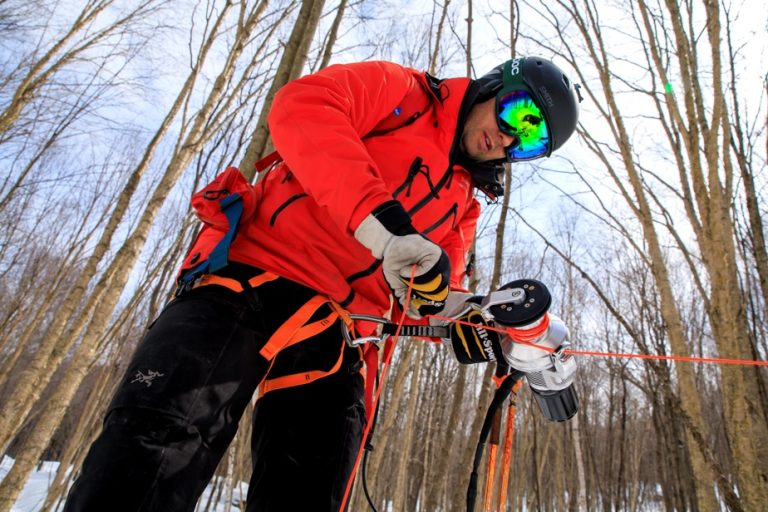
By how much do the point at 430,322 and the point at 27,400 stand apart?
18.7 feet

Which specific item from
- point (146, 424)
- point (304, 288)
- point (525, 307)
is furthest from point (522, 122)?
point (146, 424)

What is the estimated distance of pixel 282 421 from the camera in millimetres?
1444

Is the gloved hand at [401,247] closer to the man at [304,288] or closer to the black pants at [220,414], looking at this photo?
the man at [304,288]

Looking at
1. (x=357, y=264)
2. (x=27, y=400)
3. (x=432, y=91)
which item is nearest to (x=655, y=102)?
(x=432, y=91)

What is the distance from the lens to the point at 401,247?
1.26 m

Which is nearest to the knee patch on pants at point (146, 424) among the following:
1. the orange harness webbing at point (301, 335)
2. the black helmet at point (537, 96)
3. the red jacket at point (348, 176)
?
the orange harness webbing at point (301, 335)

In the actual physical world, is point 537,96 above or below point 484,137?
above

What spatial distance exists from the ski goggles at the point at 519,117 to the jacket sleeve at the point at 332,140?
610 millimetres

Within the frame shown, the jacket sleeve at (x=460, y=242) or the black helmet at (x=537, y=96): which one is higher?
the black helmet at (x=537, y=96)

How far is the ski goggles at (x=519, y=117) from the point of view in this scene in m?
1.86

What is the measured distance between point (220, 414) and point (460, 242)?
47.9 inches

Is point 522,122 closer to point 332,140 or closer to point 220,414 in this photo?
point 332,140

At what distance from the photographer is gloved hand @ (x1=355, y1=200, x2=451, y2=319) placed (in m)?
1.26

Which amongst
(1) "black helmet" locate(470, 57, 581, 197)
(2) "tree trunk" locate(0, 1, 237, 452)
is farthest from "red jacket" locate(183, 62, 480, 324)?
(2) "tree trunk" locate(0, 1, 237, 452)
